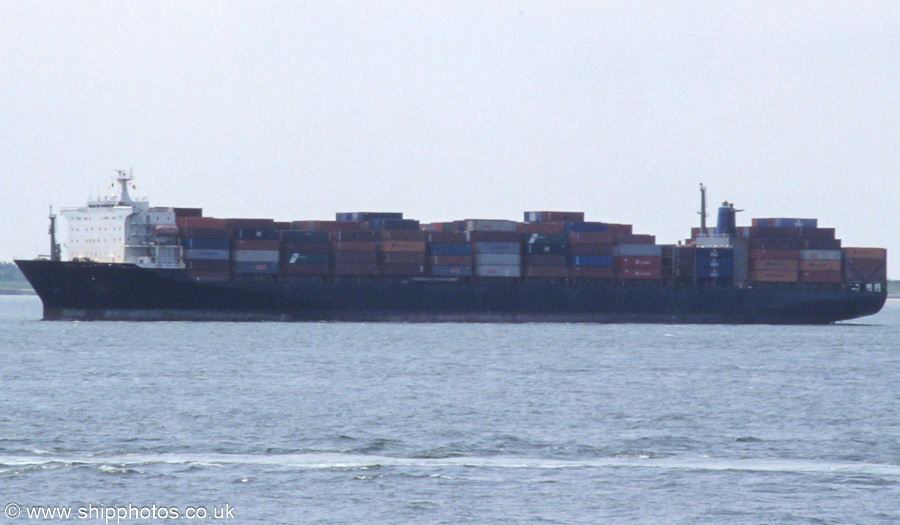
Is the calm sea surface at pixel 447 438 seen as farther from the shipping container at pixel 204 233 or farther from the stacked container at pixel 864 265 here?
the stacked container at pixel 864 265

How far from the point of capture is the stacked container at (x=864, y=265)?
308 feet

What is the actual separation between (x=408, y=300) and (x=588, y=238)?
14.9 metres

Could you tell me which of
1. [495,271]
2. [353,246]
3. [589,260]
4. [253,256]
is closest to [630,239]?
[589,260]

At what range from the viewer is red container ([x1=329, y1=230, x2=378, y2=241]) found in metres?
82.4

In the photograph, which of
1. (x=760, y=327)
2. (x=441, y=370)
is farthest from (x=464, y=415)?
(x=760, y=327)

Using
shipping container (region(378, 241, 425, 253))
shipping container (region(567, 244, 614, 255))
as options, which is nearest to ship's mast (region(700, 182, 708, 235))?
shipping container (region(567, 244, 614, 255))

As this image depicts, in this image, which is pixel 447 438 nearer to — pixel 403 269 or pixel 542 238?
pixel 403 269

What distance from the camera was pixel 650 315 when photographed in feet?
292

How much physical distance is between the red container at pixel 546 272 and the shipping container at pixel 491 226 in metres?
3.88

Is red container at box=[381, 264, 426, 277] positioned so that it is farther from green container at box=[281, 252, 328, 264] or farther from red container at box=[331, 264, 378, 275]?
green container at box=[281, 252, 328, 264]

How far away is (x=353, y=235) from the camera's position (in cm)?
8275

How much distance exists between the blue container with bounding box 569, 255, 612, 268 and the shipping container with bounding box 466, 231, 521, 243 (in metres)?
Result: 4.39

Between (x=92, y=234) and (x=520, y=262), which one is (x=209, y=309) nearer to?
(x=92, y=234)

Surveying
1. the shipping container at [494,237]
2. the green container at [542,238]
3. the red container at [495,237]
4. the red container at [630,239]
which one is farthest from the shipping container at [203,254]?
the red container at [630,239]
